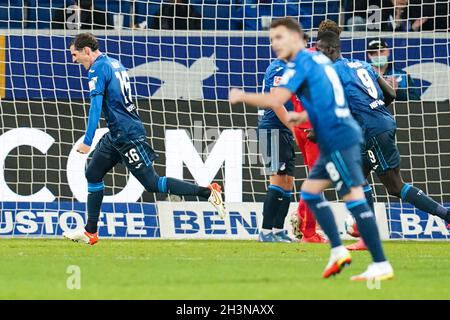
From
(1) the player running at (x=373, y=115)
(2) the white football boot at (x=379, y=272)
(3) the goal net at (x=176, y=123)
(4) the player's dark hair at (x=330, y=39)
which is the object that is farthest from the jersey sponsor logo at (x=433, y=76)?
(2) the white football boot at (x=379, y=272)

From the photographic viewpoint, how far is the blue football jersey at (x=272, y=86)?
1261 cm

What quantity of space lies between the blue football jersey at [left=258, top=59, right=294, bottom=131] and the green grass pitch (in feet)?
4.26

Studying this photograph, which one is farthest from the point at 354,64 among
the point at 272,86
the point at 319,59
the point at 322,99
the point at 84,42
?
the point at 322,99

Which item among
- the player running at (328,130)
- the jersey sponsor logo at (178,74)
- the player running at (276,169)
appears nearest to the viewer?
the player running at (328,130)

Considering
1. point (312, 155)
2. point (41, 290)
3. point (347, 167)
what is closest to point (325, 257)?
point (312, 155)

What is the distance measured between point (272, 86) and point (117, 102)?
1.64m

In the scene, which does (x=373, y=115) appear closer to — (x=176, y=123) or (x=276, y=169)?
(x=276, y=169)

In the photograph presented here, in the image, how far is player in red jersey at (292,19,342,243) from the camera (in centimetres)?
1207

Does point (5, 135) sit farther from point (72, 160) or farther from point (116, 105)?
point (116, 105)

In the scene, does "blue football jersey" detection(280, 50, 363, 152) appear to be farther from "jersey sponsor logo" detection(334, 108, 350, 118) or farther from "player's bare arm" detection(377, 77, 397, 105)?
"player's bare arm" detection(377, 77, 397, 105)

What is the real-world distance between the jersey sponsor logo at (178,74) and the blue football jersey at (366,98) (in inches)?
122

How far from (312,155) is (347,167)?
3.83m

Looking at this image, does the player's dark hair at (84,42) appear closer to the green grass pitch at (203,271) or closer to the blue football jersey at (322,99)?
the green grass pitch at (203,271)

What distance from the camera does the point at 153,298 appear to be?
773 centimetres
